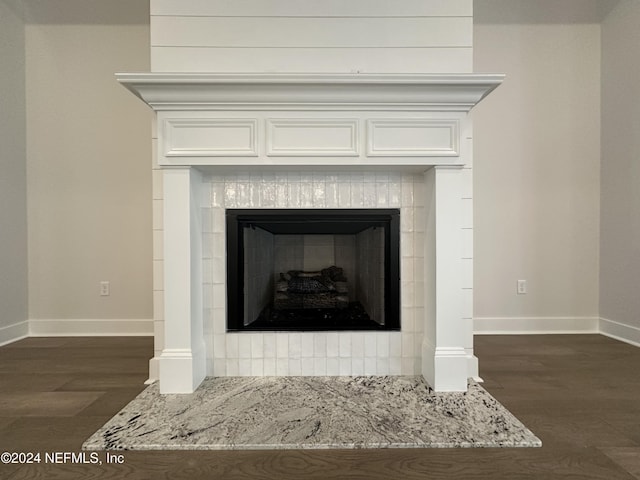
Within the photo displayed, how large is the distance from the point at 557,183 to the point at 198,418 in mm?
3392

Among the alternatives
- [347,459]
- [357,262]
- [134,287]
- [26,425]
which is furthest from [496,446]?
[134,287]

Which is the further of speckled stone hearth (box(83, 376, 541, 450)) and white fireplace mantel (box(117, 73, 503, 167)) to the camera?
white fireplace mantel (box(117, 73, 503, 167))

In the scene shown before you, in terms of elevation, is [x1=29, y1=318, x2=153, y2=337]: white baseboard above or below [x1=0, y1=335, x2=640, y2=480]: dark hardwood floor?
above

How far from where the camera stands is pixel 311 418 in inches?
71.7

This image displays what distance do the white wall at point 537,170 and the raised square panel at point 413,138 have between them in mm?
1471

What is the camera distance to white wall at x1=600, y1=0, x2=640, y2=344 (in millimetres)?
3077

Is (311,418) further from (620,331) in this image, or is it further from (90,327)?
(620,331)

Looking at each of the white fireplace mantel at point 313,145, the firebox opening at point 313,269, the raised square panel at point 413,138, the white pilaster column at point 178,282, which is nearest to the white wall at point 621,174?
the white fireplace mantel at point 313,145

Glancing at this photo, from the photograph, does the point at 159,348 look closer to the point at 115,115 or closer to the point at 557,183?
the point at 115,115

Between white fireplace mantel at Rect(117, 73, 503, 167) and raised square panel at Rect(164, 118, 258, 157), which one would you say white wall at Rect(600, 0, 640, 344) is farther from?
raised square panel at Rect(164, 118, 258, 157)

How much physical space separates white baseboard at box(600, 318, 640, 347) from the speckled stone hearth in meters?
1.77

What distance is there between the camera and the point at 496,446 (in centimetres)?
161

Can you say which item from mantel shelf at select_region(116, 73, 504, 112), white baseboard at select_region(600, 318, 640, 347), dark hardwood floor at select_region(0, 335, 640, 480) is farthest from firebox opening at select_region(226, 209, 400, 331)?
white baseboard at select_region(600, 318, 640, 347)

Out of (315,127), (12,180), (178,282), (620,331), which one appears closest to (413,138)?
(315,127)
